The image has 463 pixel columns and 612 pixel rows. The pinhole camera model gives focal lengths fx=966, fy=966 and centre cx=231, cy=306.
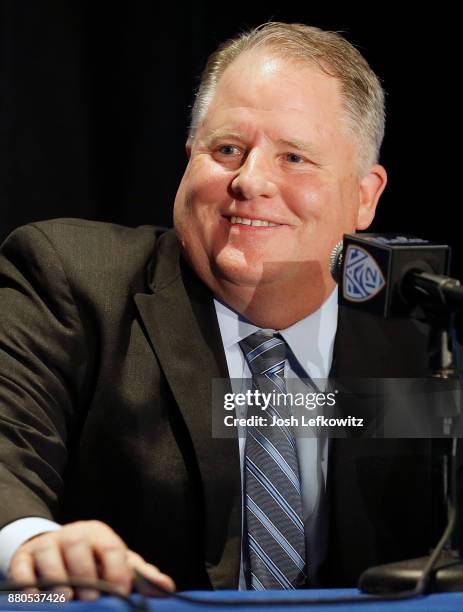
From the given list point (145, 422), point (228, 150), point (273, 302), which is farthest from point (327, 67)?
point (145, 422)

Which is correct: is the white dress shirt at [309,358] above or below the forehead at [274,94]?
below

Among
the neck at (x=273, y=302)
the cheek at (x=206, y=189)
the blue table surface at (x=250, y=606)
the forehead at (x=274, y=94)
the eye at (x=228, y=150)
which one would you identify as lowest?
the blue table surface at (x=250, y=606)

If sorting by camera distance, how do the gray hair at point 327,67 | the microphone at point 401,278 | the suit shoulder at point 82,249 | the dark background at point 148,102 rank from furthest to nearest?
the dark background at point 148,102, the gray hair at point 327,67, the suit shoulder at point 82,249, the microphone at point 401,278

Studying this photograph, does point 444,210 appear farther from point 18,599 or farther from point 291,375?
point 18,599

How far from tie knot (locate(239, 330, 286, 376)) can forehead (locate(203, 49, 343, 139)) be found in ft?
1.22

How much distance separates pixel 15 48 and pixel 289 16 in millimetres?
677

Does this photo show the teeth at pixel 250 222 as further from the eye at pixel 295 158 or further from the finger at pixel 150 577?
the finger at pixel 150 577

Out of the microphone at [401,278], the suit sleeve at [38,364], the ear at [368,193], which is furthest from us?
the ear at [368,193]

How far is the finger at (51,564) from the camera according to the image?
A: 3.27 ft

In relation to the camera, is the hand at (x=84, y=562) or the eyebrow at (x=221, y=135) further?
the eyebrow at (x=221, y=135)

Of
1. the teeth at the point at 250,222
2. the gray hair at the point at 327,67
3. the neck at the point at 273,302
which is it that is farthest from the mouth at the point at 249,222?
the gray hair at the point at 327,67

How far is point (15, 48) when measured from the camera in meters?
2.24

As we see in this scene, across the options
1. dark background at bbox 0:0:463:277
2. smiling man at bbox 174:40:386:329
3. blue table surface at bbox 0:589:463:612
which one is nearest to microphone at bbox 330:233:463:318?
blue table surface at bbox 0:589:463:612

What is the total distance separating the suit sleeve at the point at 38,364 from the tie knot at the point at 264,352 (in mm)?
280
